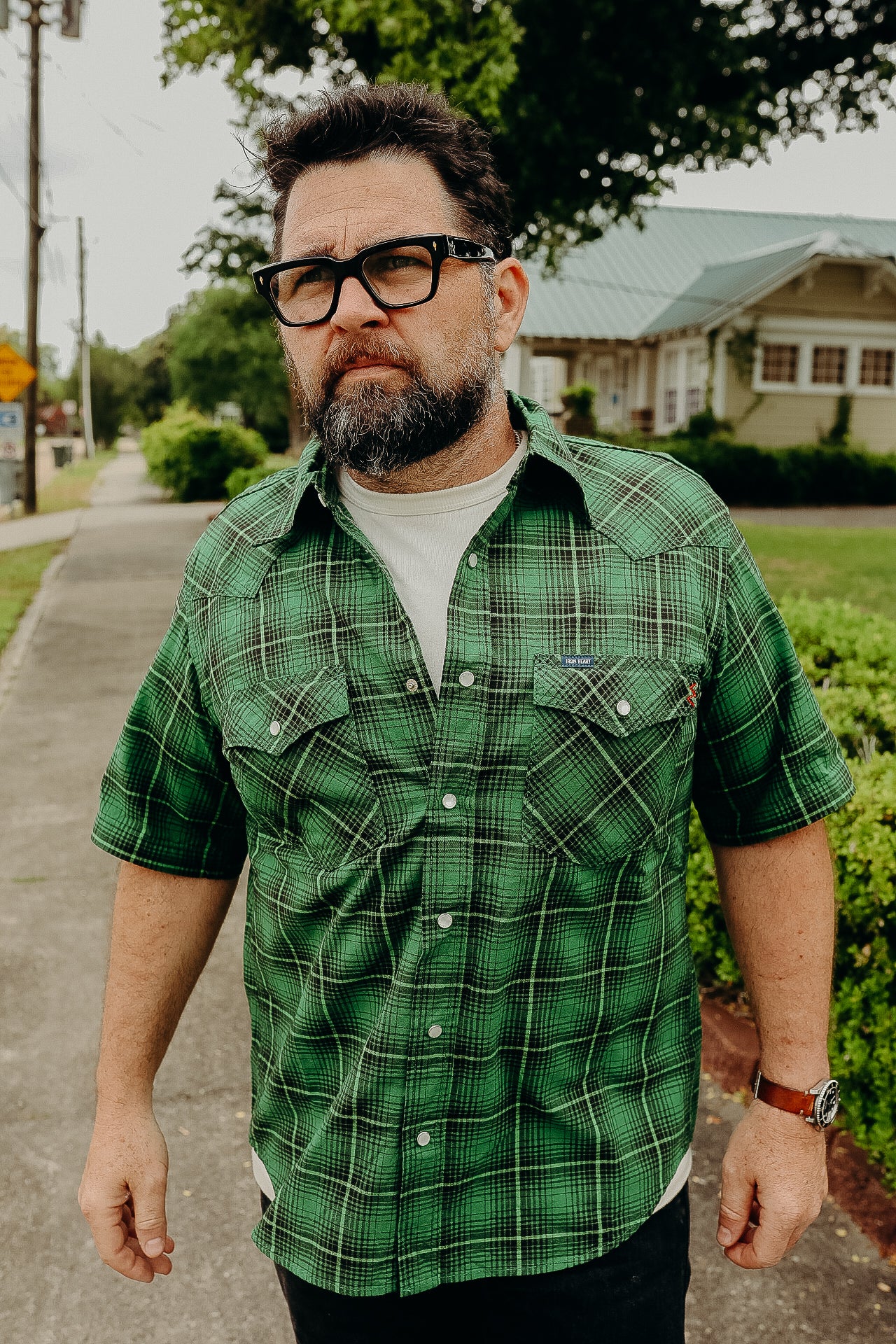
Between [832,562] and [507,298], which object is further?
[832,562]

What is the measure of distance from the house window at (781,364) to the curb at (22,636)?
17672 millimetres

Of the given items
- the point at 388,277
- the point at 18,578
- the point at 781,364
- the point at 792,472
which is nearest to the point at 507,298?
the point at 388,277

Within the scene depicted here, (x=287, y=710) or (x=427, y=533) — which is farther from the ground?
(x=427, y=533)

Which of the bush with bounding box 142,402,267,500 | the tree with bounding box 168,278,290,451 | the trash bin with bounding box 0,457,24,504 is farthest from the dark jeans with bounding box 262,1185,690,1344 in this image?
the tree with bounding box 168,278,290,451

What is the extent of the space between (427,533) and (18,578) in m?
14.7

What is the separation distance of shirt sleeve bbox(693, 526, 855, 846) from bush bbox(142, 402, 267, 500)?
28674mm

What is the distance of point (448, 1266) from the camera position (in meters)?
1.65

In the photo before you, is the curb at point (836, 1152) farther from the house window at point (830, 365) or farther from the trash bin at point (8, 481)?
the house window at point (830, 365)

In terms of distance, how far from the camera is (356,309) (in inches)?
65.8

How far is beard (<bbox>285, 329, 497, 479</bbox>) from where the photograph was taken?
168 cm

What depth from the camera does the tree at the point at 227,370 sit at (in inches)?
1831

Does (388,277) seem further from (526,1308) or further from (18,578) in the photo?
(18,578)

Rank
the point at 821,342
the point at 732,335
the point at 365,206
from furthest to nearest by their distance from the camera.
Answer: the point at 821,342 → the point at 732,335 → the point at 365,206

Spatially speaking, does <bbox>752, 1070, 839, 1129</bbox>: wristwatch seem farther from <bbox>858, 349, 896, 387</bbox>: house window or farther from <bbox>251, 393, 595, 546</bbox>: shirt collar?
<bbox>858, 349, 896, 387</bbox>: house window
